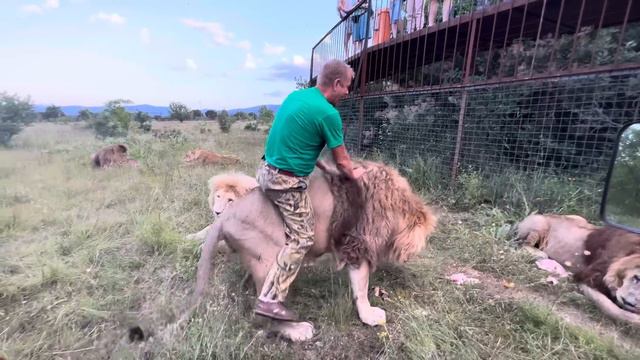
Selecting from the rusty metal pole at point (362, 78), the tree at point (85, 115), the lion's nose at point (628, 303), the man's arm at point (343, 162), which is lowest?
the lion's nose at point (628, 303)

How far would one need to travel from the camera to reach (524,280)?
10.6ft

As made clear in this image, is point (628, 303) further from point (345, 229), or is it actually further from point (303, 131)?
point (303, 131)

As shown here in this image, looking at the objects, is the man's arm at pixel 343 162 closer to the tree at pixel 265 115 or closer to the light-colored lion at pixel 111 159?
the light-colored lion at pixel 111 159

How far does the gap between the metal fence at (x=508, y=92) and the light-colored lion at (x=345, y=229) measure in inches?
116

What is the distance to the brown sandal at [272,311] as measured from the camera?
231cm

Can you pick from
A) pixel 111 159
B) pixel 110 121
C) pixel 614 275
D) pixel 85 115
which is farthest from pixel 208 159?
pixel 85 115

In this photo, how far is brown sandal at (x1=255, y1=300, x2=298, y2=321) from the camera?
7.59 feet

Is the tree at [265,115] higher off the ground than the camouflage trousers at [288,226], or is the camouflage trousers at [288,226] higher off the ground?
the tree at [265,115]

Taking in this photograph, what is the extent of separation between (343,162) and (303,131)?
14.3 inches

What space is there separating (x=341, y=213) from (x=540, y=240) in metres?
2.57

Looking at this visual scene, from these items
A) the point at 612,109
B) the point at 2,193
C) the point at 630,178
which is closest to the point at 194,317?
the point at 630,178

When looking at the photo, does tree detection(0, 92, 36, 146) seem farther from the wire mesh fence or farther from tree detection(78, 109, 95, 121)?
the wire mesh fence

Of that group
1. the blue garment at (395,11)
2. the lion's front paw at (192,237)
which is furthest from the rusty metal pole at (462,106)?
the lion's front paw at (192,237)

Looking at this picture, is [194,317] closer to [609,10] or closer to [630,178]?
[630,178]
